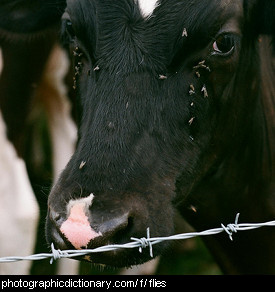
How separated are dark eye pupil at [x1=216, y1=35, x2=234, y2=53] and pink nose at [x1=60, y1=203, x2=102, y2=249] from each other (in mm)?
755

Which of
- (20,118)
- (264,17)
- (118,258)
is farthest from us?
(20,118)

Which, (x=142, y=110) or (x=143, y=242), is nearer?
(x=143, y=242)

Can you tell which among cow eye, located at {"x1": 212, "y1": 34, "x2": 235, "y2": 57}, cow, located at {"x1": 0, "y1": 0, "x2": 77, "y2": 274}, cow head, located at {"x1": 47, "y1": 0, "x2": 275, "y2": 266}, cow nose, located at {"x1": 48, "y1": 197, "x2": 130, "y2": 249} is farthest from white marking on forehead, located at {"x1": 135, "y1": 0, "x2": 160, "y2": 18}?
cow, located at {"x1": 0, "y1": 0, "x2": 77, "y2": 274}

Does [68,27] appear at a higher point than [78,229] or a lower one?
higher

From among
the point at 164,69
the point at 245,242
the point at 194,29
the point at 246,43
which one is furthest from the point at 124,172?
the point at 245,242

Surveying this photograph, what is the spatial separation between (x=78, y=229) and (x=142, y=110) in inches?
18.5

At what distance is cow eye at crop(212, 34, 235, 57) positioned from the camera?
2.32m

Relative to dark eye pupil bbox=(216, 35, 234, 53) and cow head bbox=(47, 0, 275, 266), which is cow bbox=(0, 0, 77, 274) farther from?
dark eye pupil bbox=(216, 35, 234, 53)

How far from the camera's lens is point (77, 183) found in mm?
2105

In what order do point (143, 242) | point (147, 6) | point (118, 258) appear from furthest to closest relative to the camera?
point (147, 6) < point (118, 258) < point (143, 242)

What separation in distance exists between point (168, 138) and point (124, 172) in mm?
232

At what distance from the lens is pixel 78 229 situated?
2.00 m

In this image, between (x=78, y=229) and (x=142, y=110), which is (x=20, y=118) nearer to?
(x=142, y=110)

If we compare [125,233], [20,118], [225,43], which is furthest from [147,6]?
[20,118]
